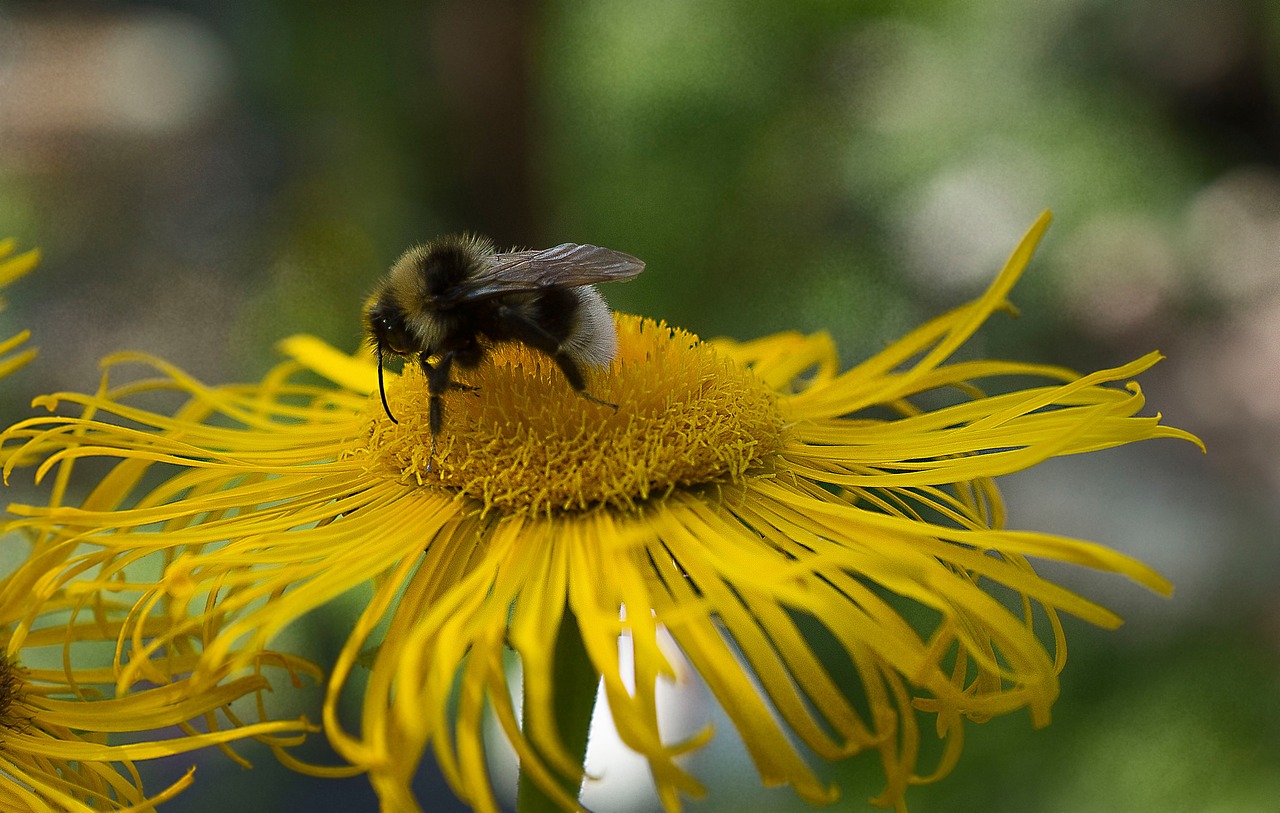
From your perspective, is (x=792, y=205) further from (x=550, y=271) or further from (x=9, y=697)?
(x=9, y=697)

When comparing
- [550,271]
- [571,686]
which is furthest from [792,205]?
[571,686]

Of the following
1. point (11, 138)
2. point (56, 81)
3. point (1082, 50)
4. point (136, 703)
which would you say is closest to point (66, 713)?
point (136, 703)

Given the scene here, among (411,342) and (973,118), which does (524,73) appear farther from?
(411,342)

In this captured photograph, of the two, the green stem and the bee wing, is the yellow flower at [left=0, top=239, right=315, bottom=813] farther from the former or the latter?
the bee wing

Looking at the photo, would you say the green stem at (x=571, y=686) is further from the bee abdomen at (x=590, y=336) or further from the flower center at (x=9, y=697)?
the flower center at (x=9, y=697)

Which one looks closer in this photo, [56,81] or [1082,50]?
[1082,50]

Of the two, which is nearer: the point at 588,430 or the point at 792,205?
the point at 588,430
